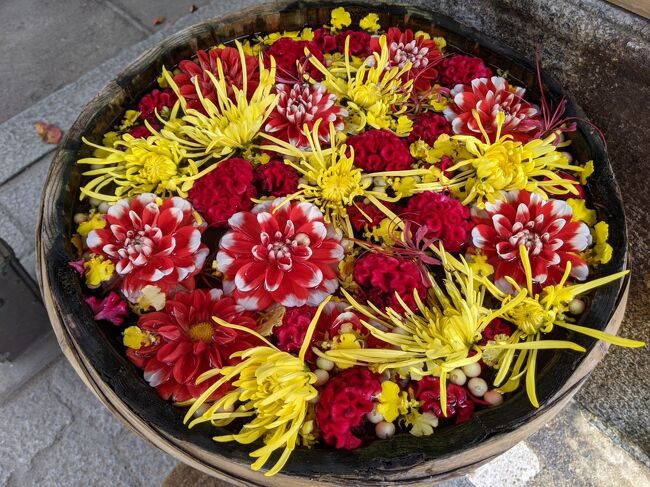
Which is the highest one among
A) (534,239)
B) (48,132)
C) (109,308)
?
(534,239)

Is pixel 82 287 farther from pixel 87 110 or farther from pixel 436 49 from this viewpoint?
pixel 436 49

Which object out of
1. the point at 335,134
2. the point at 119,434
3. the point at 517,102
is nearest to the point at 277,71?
the point at 335,134

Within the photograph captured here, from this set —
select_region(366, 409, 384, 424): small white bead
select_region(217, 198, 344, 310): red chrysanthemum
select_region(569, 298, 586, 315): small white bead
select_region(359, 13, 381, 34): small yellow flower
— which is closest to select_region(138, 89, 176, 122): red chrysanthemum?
select_region(217, 198, 344, 310): red chrysanthemum

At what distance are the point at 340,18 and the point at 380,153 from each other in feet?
1.32

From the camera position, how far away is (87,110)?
97 centimetres

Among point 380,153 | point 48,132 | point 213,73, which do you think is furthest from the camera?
point 48,132

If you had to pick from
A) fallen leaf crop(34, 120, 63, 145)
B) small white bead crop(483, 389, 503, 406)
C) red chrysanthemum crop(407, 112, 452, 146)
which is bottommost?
fallen leaf crop(34, 120, 63, 145)

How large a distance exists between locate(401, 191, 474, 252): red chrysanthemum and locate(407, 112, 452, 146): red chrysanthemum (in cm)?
15

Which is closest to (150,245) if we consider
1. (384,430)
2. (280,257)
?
(280,257)

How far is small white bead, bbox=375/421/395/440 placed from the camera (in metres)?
0.72

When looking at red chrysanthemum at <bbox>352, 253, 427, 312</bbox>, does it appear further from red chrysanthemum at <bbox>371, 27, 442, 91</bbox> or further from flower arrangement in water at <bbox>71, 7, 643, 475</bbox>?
red chrysanthemum at <bbox>371, 27, 442, 91</bbox>

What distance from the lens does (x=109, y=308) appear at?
795mm

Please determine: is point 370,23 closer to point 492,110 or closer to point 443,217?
point 492,110

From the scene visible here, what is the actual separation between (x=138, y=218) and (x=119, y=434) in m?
0.75
